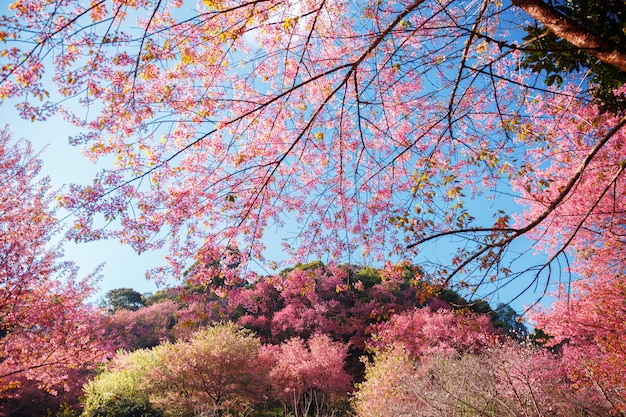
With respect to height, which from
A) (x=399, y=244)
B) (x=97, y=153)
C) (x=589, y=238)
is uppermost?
(x=589, y=238)

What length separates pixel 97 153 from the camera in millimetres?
4293

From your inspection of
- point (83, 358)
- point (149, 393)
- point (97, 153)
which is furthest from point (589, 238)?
point (149, 393)

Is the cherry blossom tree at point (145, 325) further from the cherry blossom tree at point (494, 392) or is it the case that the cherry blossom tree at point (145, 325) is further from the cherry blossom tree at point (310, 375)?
the cherry blossom tree at point (494, 392)

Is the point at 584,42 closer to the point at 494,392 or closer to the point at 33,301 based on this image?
the point at 494,392

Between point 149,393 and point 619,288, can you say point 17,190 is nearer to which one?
point 149,393

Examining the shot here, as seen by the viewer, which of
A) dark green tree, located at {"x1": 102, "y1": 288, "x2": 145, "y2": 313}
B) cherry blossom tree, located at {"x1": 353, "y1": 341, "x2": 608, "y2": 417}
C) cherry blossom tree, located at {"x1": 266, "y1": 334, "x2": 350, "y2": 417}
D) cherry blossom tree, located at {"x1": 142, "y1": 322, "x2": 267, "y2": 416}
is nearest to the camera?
cherry blossom tree, located at {"x1": 353, "y1": 341, "x2": 608, "y2": 417}

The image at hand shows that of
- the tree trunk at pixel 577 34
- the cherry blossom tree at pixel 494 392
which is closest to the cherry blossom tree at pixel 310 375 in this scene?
the cherry blossom tree at pixel 494 392

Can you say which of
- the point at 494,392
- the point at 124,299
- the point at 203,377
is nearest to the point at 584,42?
the point at 494,392

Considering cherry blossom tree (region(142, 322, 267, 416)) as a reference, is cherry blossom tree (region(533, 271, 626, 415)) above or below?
above

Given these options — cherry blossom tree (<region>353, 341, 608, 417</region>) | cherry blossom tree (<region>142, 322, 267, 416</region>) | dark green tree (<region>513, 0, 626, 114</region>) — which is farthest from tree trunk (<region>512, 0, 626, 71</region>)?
cherry blossom tree (<region>142, 322, 267, 416</region>)

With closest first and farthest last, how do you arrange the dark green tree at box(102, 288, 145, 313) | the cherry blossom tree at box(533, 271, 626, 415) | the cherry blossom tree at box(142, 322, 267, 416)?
the cherry blossom tree at box(533, 271, 626, 415) → the cherry blossom tree at box(142, 322, 267, 416) → the dark green tree at box(102, 288, 145, 313)

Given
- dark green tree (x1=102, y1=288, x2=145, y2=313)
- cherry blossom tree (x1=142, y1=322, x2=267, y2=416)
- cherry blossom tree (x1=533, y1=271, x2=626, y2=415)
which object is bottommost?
cherry blossom tree (x1=142, y1=322, x2=267, y2=416)

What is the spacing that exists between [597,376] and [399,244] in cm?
504

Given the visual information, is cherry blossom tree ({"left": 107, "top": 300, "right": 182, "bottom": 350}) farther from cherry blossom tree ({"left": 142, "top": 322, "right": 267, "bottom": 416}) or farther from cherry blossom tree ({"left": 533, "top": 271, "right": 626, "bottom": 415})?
cherry blossom tree ({"left": 533, "top": 271, "right": 626, "bottom": 415})
